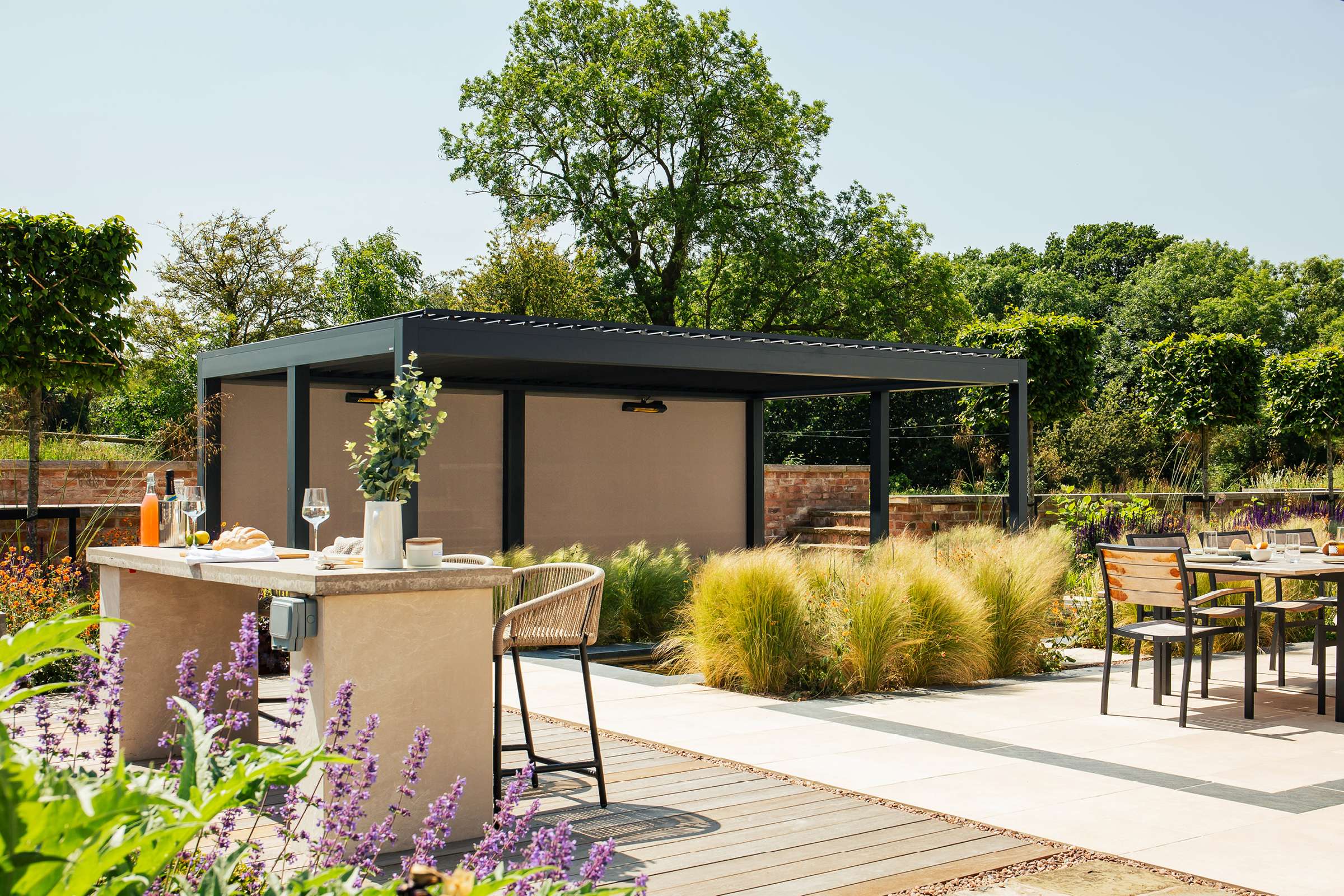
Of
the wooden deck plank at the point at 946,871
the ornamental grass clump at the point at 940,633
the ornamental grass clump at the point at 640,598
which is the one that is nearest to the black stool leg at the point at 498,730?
the wooden deck plank at the point at 946,871

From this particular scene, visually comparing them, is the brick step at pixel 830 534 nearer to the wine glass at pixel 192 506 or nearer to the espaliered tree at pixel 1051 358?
the espaliered tree at pixel 1051 358

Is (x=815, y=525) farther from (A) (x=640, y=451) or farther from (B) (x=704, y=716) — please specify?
(B) (x=704, y=716)

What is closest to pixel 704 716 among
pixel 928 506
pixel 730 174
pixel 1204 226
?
pixel 928 506

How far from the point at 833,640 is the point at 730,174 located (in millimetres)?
18433

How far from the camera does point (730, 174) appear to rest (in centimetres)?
2391

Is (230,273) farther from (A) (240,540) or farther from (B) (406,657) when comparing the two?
(B) (406,657)

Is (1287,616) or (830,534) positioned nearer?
(1287,616)

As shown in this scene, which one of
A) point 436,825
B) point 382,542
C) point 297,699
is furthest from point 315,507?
point 436,825

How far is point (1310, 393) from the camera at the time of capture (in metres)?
17.6

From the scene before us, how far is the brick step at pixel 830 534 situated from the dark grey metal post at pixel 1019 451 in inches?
108

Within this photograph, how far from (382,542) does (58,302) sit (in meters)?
6.39

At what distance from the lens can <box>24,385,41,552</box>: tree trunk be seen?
350 inches

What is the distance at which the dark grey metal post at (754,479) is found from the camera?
13766 millimetres

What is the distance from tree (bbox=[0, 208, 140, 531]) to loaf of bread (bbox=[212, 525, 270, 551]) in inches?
209
